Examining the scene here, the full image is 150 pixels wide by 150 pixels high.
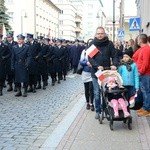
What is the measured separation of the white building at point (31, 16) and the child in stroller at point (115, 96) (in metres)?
50.7

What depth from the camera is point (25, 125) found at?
28.0ft

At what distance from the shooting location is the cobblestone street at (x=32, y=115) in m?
7.25

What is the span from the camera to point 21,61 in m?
13.0

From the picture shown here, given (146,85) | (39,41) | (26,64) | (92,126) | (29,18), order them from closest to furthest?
(92,126) < (146,85) < (26,64) < (39,41) < (29,18)

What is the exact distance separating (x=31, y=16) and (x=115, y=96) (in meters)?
66.1

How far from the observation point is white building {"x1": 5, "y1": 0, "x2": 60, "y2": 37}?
6979 cm

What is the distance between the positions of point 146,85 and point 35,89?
584cm

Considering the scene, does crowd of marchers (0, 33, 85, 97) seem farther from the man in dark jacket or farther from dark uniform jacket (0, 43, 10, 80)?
the man in dark jacket

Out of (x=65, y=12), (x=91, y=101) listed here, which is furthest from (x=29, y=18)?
(x=91, y=101)

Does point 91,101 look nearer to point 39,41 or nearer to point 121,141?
point 121,141

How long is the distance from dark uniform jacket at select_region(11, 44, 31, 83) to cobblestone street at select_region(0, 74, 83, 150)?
0.63 m

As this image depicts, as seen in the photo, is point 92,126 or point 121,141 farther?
point 92,126

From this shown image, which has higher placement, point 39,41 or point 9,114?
Result: point 39,41

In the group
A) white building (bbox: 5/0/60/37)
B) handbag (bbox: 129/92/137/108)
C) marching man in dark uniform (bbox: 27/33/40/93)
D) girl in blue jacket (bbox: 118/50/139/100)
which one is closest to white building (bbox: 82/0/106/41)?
white building (bbox: 5/0/60/37)
